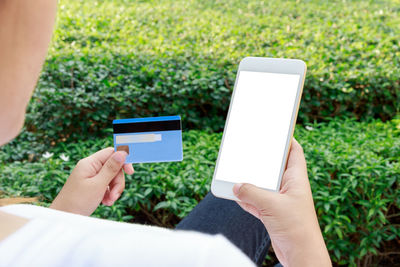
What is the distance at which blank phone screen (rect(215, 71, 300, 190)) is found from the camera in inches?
55.9

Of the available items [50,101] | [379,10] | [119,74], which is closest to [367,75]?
[119,74]

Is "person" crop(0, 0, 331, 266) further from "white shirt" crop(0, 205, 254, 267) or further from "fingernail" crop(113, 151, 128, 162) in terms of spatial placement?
→ "fingernail" crop(113, 151, 128, 162)

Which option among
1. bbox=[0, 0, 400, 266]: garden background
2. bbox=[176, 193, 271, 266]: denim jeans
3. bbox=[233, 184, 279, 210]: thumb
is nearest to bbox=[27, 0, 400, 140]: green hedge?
bbox=[0, 0, 400, 266]: garden background

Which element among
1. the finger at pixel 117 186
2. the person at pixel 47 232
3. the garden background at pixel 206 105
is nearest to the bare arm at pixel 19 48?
the person at pixel 47 232

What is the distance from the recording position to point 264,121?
57.9 inches

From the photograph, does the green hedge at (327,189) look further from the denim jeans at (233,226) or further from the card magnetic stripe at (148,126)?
the card magnetic stripe at (148,126)

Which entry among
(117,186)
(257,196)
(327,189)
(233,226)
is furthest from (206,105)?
(257,196)

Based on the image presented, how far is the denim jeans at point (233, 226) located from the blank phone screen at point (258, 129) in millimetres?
320

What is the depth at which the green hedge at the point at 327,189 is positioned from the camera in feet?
Answer: 7.52

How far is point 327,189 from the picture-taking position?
7.60ft

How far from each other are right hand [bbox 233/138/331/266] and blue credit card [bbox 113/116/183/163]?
0.96 feet

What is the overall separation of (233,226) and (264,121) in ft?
1.57

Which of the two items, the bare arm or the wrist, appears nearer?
the bare arm

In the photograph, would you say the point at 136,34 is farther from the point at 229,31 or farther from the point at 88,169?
the point at 88,169
